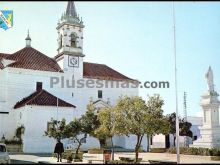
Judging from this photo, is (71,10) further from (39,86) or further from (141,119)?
(141,119)

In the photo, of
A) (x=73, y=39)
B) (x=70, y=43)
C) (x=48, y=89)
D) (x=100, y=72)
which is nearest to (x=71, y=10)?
(x=73, y=39)

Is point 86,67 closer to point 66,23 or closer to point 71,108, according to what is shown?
point 66,23

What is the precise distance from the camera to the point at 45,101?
1737 inches

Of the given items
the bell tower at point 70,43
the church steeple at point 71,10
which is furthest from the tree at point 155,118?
the church steeple at point 71,10

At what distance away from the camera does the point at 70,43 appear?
2021 inches

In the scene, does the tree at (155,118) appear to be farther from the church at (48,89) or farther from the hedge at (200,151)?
the church at (48,89)

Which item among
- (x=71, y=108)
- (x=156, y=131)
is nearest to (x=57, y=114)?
(x=71, y=108)

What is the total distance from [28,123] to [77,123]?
44.2 ft

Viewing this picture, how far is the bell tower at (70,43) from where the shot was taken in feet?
167

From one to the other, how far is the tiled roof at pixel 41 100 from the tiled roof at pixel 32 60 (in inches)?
150

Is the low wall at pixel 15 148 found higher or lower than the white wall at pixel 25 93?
lower

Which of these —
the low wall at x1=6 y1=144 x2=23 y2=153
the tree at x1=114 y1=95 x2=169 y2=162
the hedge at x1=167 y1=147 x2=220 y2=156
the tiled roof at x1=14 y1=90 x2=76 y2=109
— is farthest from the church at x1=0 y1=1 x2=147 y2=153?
the tree at x1=114 y1=95 x2=169 y2=162

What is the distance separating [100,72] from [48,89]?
8.99 metres

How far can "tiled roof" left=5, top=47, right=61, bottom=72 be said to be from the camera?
4819 centimetres
